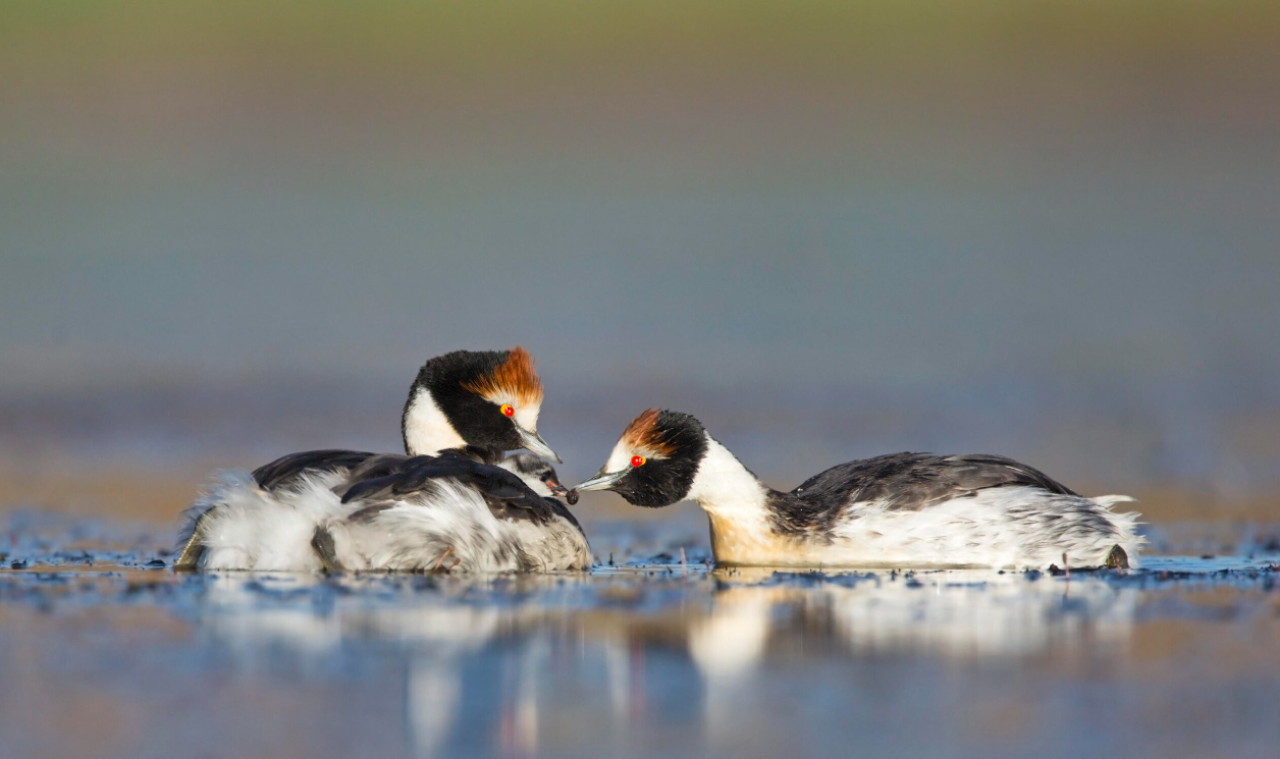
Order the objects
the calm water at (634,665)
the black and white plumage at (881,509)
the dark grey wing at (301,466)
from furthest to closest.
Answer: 1. the black and white plumage at (881,509)
2. the dark grey wing at (301,466)
3. the calm water at (634,665)

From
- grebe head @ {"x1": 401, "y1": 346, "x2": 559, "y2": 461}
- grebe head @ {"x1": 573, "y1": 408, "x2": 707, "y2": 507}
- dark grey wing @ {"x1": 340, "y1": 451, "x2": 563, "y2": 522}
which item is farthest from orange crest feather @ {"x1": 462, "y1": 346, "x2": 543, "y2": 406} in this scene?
dark grey wing @ {"x1": 340, "y1": 451, "x2": 563, "y2": 522}

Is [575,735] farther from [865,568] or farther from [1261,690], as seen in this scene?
[865,568]

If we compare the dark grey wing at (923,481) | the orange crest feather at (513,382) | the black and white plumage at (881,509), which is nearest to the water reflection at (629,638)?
the black and white plumage at (881,509)

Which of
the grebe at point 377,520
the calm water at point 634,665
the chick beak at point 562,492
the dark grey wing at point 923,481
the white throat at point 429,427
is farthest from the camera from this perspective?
the white throat at point 429,427

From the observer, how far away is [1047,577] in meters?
8.91

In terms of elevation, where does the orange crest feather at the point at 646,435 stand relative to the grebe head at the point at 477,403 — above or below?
below

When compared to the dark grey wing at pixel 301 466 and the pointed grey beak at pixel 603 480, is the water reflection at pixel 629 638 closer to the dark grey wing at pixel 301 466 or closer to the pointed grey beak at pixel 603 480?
the dark grey wing at pixel 301 466

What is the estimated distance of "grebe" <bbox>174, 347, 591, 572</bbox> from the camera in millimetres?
8344

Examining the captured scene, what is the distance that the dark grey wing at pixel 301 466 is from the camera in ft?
27.8

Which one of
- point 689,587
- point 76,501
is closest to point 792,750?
point 689,587

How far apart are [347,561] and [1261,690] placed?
4.13 meters

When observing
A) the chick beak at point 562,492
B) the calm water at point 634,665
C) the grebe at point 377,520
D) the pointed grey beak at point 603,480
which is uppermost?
the pointed grey beak at point 603,480

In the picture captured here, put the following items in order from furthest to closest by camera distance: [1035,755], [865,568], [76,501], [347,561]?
1. [76,501]
2. [865,568]
3. [347,561]
4. [1035,755]

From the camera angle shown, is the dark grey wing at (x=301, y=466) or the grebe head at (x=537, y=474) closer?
the dark grey wing at (x=301, y=466)
